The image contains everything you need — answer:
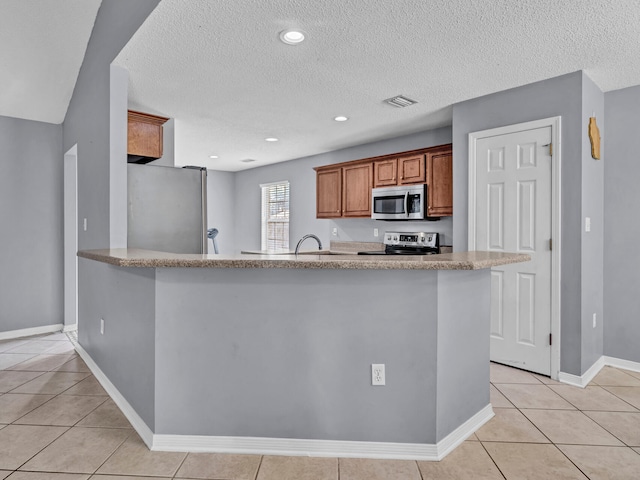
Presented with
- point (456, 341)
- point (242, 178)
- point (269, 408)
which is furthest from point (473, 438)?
point (242, 178)

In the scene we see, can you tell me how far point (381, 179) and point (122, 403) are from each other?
3503 mm

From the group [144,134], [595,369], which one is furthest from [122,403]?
[595,369]

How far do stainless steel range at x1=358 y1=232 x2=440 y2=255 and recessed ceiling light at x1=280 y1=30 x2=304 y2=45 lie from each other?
271 cm

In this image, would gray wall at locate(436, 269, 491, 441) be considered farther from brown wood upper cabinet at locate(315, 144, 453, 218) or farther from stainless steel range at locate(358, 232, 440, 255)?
stainless steel range at locate(358, 232, 440, 255)

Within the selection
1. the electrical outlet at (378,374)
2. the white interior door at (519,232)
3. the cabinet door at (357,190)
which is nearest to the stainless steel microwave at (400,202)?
the cabinet door at (357,190)

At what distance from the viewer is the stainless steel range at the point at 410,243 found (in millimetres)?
4547

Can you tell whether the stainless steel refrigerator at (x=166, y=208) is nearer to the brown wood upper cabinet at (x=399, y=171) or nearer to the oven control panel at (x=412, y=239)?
the brown wood upper cabinet at (x=399, y=171)

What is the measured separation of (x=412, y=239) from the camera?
187 inches

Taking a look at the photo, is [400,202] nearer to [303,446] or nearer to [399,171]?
[399,171]

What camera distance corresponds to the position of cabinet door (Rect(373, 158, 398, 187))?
4660 millimetres

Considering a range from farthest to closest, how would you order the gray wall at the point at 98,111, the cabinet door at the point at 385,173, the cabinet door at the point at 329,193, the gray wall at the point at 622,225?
the cabinet door at the point at 329,193 < the cabinet door at the point at 385,173 < the gray wall at the point at 622,225 < the gray wall at the point at 98,111

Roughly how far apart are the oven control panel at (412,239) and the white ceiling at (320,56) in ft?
4.02

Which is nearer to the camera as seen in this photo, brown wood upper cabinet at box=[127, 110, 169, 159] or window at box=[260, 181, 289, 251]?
brown wood upper cabinet at box=[127, 110, 169, 159]

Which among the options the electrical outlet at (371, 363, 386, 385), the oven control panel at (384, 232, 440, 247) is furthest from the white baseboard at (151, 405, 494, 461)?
the oven control panel at (384, 232, 440, 247)
